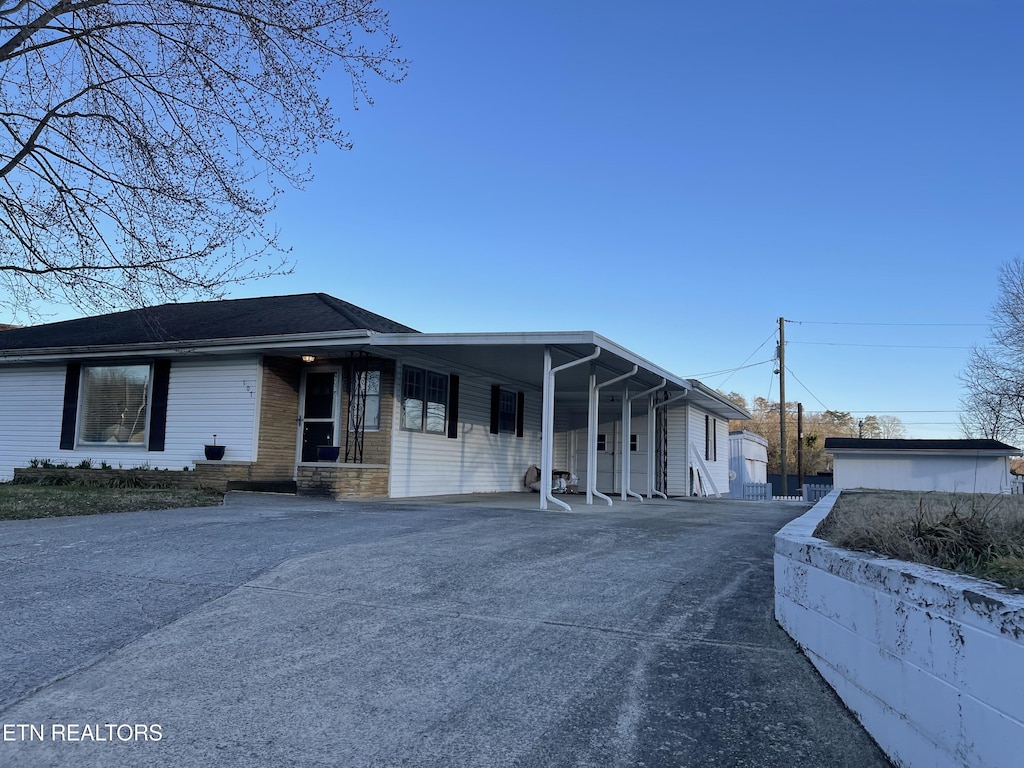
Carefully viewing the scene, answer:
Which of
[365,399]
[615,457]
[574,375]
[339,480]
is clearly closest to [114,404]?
[365,399]

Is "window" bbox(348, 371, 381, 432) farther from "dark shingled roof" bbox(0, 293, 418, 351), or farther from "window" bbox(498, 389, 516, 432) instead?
"window" bbox(498, 389, 516, 432)

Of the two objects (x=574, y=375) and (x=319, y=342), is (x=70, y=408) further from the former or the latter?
(x=574, y=375)

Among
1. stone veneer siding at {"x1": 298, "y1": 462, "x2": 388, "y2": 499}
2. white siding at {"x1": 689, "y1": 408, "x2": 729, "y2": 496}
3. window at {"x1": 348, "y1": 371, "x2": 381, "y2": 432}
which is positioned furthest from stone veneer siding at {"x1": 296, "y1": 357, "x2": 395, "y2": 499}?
white siding at {"x1": 689, "y1": 408, "x2": 729, "y2": 496}

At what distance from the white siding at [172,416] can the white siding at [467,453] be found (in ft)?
8.80

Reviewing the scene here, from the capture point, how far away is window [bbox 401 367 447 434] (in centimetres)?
1252

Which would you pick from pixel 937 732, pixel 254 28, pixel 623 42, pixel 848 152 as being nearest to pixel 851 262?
pixel 848 152

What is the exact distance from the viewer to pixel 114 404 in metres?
13.6

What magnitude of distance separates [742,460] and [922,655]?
1092 inches

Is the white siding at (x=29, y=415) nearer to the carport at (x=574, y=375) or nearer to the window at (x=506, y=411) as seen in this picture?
the carport at (x=574, y=375)

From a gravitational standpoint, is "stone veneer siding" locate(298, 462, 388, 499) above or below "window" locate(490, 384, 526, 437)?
below

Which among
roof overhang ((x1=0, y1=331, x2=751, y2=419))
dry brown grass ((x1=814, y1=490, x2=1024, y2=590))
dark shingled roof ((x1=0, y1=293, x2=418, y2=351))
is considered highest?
dark shingled roof ((x1=0, y1=293, x2=418, y2=351))

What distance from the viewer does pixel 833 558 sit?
10.4 ft

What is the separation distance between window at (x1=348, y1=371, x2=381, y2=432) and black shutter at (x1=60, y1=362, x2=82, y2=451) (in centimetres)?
621

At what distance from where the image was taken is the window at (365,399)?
1223 centimetres
